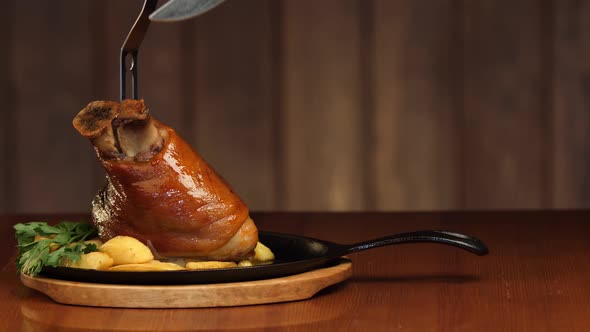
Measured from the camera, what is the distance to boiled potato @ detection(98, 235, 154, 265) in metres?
1.24

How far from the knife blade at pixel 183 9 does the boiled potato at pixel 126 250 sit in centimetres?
27

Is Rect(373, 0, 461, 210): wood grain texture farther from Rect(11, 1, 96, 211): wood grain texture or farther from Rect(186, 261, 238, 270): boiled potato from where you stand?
Rect(186, 261, 238, 270): boiled potato

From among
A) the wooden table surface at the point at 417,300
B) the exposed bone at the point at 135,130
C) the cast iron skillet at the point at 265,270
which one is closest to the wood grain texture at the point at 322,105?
the wooden table surface at the point at 417,300

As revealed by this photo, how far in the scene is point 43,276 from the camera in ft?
4.16

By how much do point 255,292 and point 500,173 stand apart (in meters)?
1.89

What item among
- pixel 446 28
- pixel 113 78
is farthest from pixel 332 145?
pixel 113 78

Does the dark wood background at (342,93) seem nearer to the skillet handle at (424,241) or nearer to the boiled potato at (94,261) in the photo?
the skillet handle at (424,241)

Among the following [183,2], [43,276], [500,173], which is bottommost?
[500,173]

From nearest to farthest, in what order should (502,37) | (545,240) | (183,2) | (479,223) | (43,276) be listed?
(183,2) → (43,276) → (545,240) → (479,223) → (502,37)

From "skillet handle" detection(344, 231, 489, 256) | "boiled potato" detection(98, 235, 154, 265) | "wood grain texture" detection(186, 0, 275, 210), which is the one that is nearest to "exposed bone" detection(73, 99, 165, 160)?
"boiled potato" detection(98, 235, 154, 265)

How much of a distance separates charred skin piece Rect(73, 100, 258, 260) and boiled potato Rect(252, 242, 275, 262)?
0.04m

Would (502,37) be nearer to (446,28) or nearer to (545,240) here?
(446,28)

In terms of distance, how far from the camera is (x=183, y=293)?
1162 millimetres

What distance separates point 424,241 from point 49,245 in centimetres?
46
